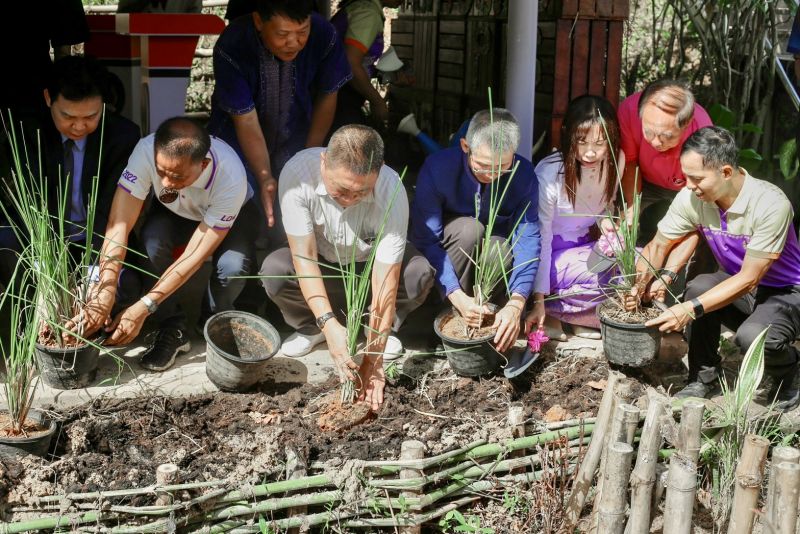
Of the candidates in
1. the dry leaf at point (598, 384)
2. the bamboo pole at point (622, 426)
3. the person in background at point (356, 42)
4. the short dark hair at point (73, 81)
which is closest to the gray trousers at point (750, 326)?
the dry leaf at point (598, 384)

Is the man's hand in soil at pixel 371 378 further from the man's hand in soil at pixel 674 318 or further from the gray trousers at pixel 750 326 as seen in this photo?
the gray trousers at pixel 750 326

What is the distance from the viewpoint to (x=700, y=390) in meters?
3.94

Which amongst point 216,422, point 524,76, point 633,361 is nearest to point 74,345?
point 216,422

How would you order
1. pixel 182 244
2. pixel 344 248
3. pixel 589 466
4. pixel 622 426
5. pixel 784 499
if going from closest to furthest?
1. pixel 784 499
2. pixel 622 426
3. pixel 589 466
4. pixel 344 248
5. pixel 182 244

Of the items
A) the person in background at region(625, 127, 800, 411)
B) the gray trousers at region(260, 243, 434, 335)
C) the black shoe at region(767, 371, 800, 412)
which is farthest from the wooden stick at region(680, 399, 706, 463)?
the gray trousers at region(260, 243, 434, 335)

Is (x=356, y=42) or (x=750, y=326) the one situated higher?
(x=356, y=42)

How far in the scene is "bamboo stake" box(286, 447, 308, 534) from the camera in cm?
307

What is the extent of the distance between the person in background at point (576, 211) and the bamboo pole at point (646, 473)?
1.20 m

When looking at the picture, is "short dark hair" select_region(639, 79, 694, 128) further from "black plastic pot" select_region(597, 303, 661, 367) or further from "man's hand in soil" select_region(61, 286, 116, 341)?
"man's hand in soil" select_region(61, 286, 116, 341)

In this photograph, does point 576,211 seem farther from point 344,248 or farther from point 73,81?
point 73,81

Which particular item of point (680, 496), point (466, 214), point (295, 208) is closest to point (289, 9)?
point (295, 208)

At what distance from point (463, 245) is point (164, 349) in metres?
1.39

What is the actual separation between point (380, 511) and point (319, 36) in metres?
2.47

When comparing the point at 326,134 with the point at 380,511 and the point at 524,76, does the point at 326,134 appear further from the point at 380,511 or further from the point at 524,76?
the point at 380,511
